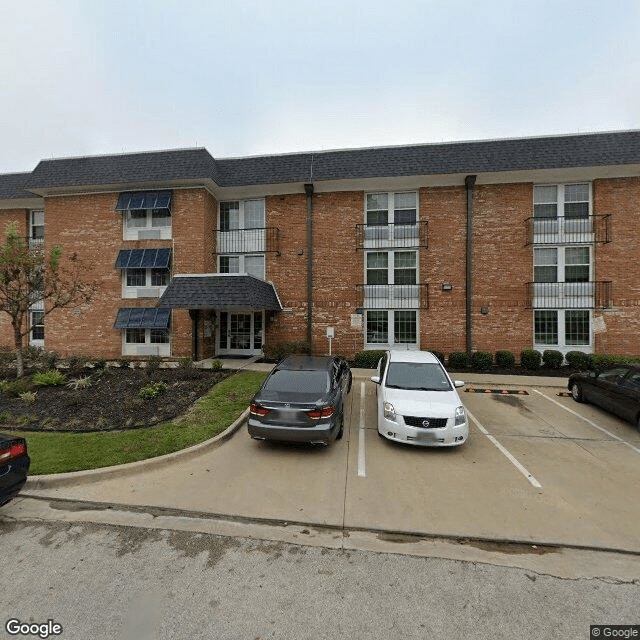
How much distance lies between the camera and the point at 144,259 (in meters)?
14.4

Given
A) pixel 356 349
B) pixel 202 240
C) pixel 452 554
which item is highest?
pixel 202 240

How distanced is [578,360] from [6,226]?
28750 mm

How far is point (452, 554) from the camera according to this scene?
11.0 ft

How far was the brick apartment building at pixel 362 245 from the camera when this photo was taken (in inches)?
527

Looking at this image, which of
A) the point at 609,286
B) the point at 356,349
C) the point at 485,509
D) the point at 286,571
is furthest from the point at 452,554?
the point at 609,286

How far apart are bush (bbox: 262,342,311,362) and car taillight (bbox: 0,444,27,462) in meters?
10.3

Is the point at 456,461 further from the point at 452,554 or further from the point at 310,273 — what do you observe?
the point at 310,273

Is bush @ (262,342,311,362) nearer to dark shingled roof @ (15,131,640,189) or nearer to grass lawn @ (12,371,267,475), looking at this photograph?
grass lawn @ (12,371,267,475)

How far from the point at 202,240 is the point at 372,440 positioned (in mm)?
12049

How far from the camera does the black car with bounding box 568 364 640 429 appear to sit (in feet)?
22.3

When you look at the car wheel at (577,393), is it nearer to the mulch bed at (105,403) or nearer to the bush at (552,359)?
the bush at (552,359)

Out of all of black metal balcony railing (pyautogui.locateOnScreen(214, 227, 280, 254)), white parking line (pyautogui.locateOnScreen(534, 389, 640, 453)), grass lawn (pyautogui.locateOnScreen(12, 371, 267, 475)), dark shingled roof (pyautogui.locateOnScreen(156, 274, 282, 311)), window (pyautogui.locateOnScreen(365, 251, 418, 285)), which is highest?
black metal balcony railing (pyautogui.locateOnScreen(214, 227, 280, 254))

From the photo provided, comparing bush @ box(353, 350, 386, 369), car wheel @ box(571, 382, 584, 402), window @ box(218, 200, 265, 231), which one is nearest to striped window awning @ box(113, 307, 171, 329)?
window @ box(218, 200, 265, 231)

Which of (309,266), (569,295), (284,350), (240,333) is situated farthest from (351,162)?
(569,295)
